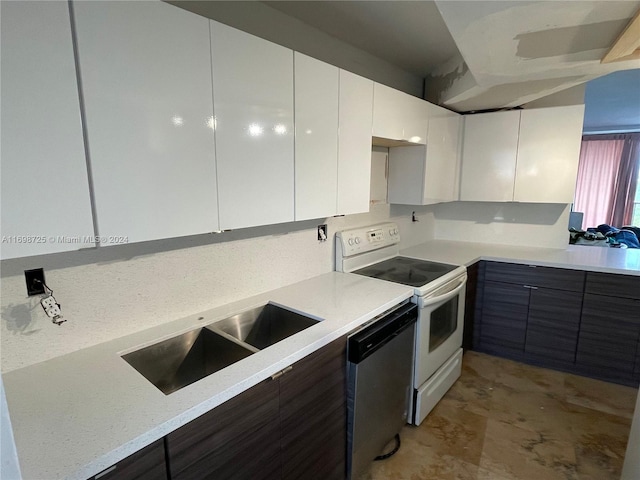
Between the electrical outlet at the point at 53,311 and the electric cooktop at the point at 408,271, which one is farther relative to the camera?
the electric cooktop at the point at 408,271

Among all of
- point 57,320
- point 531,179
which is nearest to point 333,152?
point 57,320

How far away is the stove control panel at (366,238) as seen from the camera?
7.61 ft

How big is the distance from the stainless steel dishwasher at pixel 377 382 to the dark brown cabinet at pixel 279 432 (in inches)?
2.0

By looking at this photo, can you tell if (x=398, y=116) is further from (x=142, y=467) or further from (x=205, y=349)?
(x=142, y=467)

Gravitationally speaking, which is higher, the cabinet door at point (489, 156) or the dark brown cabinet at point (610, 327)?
the cabinet door at point (489, 156)

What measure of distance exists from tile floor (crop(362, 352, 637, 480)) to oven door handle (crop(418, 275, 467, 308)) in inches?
30.7

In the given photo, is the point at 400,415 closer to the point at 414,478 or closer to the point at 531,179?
the point at 414,478

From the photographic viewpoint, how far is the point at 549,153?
2.81m

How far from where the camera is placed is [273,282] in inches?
77.2

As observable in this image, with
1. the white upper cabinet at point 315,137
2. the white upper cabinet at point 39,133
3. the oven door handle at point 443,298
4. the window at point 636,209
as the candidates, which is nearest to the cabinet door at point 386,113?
the white upper cabinet at point 315,137

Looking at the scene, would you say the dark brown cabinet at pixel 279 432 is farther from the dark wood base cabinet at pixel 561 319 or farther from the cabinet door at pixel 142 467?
the dark wood base cabinet at pixel 561 319

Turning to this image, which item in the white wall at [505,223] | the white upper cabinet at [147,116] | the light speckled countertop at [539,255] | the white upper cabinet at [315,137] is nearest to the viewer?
the white upper cabinet at [147,116]

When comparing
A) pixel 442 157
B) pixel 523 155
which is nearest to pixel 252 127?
pixel 442 157

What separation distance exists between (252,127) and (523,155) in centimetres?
251
